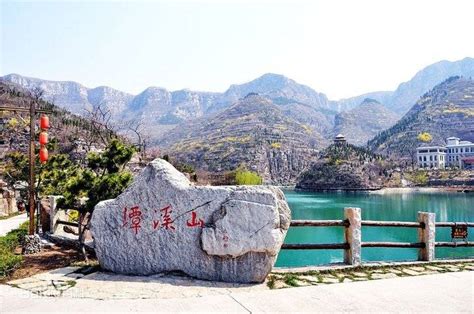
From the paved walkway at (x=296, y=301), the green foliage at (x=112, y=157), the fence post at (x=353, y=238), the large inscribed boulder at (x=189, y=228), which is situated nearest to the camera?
the paved walkway at (x=296, y=301)

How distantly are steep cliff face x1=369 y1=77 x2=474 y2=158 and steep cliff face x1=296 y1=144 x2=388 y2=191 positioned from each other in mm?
21093

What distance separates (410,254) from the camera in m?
17.4

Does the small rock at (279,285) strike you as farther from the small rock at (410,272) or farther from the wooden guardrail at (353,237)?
the small rock at (410,272)

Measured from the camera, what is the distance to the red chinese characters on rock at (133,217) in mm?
6312

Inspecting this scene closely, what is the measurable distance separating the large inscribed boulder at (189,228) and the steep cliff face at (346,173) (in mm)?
72951

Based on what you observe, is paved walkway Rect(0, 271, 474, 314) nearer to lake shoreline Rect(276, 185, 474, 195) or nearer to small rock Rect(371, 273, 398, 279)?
small rock Rect(371, 273, 398, 279)

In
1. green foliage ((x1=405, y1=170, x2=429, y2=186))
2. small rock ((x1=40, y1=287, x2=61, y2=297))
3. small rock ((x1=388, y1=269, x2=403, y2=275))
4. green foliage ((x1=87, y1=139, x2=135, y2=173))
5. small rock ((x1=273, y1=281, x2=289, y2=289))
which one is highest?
green foliage ((x1=87, y1=139, x2=135, y2=173))

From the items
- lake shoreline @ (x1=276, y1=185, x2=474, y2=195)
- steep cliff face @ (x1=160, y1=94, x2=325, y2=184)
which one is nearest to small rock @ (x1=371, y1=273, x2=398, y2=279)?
lake shoreline @ (x1=276, y1=185, x2=474, y2=195)

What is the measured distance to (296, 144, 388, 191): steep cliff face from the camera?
77750mm

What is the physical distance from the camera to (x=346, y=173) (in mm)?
79875

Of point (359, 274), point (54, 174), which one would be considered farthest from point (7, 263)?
point (54, 174)

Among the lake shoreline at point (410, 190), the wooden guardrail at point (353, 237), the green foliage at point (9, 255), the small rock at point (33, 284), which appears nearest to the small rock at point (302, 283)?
the wooden guardrail at point (353, 237)

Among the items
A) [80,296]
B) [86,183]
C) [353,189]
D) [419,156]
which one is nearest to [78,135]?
[86,183]

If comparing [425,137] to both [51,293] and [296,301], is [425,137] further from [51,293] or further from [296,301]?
[51,293]
